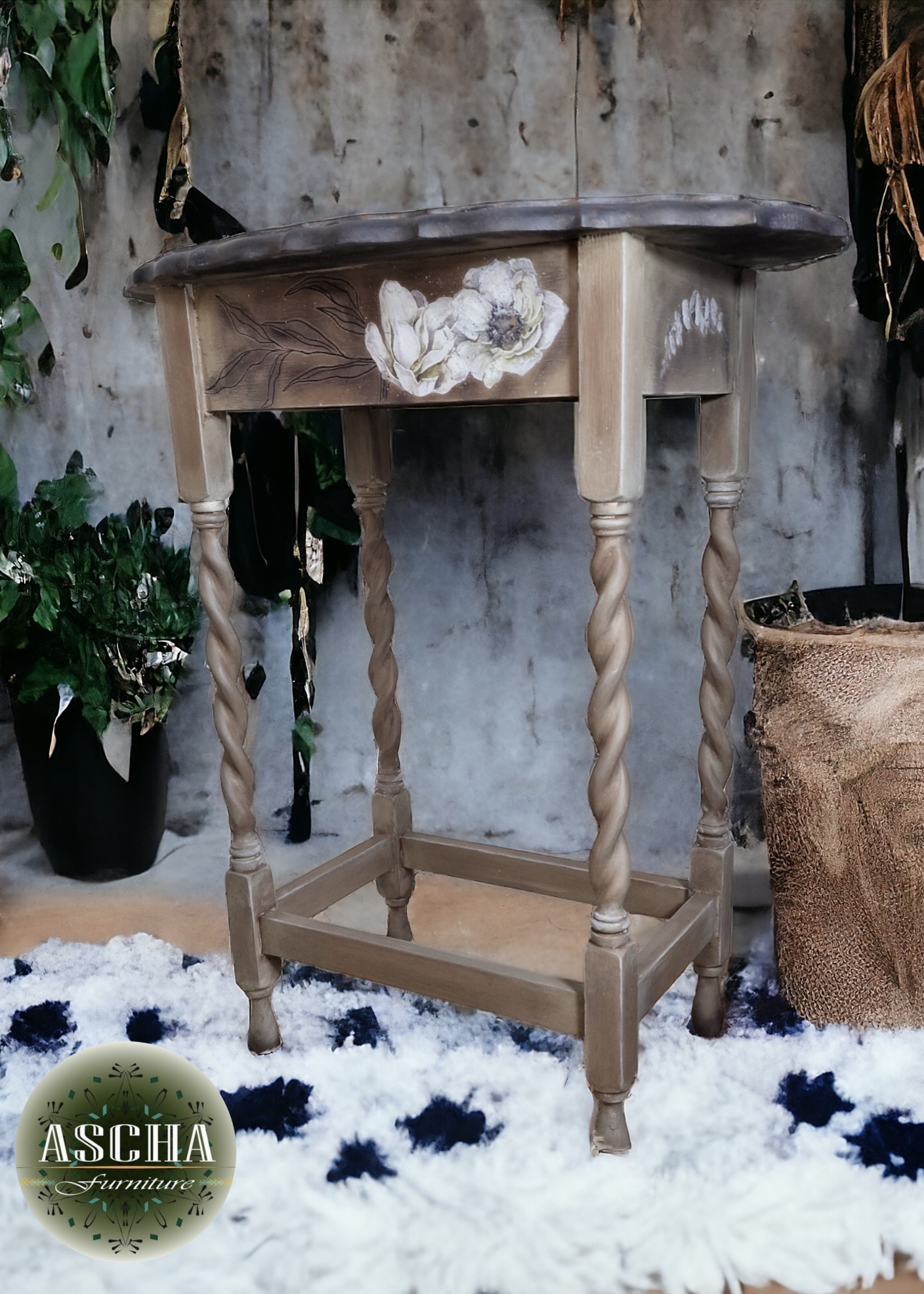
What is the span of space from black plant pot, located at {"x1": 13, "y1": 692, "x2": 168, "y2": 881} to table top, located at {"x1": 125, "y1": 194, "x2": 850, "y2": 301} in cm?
114

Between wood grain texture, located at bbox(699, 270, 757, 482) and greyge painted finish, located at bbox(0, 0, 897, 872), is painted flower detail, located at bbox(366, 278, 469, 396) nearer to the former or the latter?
wood grain texture, located at bbox(699, 270, 757, 482)

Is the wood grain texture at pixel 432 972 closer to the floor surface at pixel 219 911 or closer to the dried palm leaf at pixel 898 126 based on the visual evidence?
the floor surface at pixel 219 911

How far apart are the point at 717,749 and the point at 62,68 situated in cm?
169

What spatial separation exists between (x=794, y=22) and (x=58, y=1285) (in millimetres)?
2188

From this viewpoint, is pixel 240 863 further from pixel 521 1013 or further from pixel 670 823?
pixel 670 823

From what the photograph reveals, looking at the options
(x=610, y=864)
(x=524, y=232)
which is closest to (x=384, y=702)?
(x=610, y=864)

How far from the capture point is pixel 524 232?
3.85 ft

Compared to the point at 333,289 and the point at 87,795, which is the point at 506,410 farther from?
the point at 87,795

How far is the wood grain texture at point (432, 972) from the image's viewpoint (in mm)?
A: 1398

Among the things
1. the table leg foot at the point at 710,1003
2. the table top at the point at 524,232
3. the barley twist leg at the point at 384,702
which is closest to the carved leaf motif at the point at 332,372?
the table top at the point at 524,232

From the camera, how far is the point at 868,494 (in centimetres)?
200

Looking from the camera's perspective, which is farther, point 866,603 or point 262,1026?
point 866,603

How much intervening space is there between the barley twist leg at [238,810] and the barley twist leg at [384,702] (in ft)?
1.03

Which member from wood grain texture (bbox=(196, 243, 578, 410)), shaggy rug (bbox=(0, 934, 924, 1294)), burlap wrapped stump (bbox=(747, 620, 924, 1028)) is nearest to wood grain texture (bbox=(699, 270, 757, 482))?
burlap wrapped stump (bbox=(747, 620, 924, 1028))
